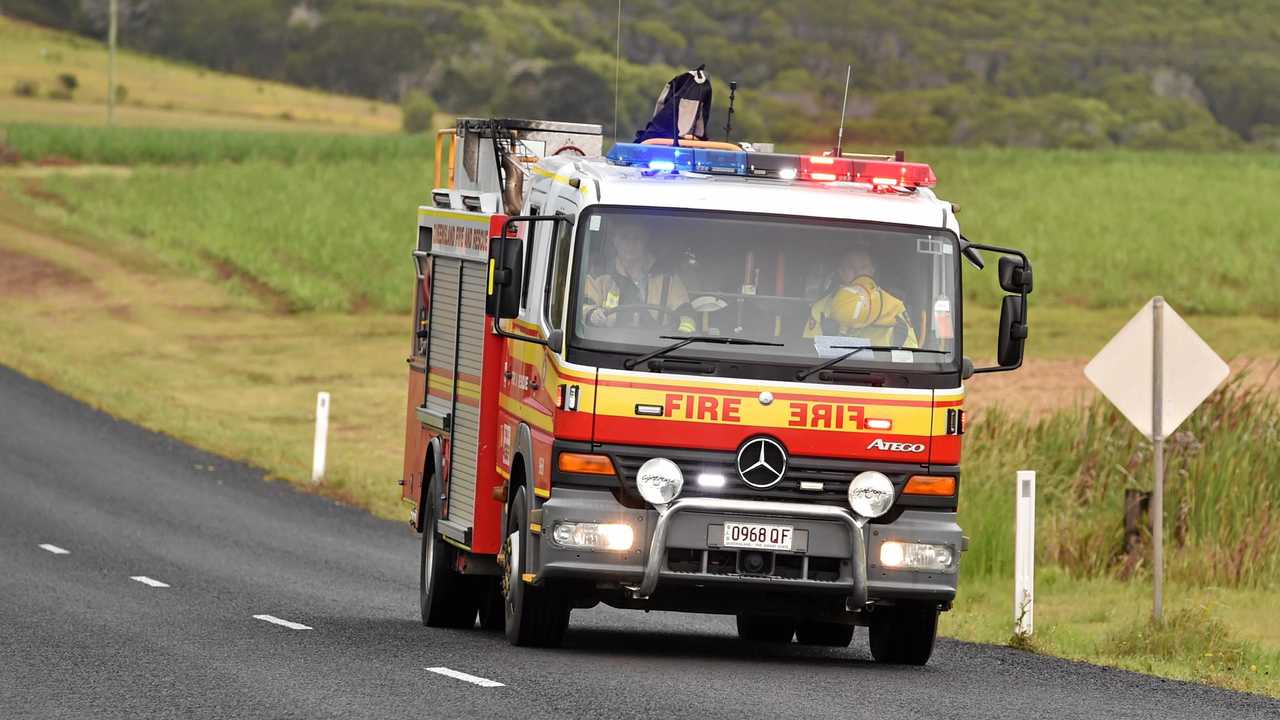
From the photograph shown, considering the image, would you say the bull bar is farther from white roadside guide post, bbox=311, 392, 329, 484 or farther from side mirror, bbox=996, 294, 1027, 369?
white roadside guide post, bbox=311, 392, 329, 484

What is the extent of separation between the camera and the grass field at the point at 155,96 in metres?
117

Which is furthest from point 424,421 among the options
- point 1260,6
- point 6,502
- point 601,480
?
point 1260,6

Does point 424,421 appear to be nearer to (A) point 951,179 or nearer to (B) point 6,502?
(B) point 6,502

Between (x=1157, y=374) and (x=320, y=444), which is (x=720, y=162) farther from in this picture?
(x=320, y=444)

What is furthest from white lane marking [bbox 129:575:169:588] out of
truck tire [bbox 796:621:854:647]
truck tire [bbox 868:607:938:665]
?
truck tire [bbox 868:607:938:665]

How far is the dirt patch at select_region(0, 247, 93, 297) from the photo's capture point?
53750mm

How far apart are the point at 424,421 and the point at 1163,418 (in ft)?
17.0

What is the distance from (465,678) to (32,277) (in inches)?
1779

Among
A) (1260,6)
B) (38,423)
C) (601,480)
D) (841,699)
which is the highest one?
(1260,6)

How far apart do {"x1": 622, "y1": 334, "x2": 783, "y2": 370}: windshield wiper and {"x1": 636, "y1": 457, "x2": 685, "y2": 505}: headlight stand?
0.55 meters

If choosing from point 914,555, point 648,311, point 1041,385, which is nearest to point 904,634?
point 914,555

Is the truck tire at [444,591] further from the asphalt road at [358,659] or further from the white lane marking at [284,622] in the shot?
the white lane marking at [284,622]

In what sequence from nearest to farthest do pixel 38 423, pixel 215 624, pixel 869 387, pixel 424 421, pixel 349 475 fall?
pixel 869 387, pixel 215 624, pixel 424 421, pixel 349 475, pixel 38 423

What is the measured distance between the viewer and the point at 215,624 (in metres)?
15.5
